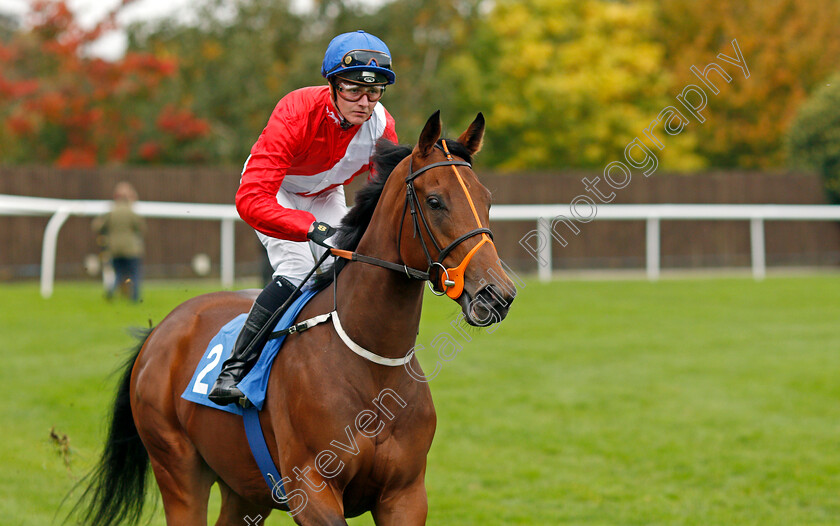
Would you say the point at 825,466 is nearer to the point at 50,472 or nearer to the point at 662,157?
the point at 50,472

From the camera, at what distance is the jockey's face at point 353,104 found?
11.8 ft

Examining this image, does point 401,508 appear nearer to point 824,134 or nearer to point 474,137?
point 474,137

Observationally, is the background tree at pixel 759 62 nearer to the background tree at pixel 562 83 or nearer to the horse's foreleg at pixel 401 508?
the background tree at pixel 562 83

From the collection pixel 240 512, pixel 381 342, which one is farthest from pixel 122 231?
pixel 381 342

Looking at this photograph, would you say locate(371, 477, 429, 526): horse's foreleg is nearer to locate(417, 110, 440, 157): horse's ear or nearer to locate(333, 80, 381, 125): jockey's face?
locate(417, 110, 440, 157): horse's ear

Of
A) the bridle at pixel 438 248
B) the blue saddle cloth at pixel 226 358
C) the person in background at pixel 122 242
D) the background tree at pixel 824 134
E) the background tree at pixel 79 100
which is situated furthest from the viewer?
the background tree at pixel 79 100

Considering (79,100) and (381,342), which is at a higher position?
(79,100)

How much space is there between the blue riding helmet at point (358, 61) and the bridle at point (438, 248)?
0.51m

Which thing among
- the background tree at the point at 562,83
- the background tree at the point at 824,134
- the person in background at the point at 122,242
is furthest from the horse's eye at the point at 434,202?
the background tree at the point at 562,83

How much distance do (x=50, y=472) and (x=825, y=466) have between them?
547 centimetres

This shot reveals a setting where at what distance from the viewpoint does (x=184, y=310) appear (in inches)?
179

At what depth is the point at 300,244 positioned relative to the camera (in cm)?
396

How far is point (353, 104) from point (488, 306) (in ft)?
3.86

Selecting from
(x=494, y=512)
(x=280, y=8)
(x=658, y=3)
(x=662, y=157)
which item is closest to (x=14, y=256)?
(x=280, y=8)
